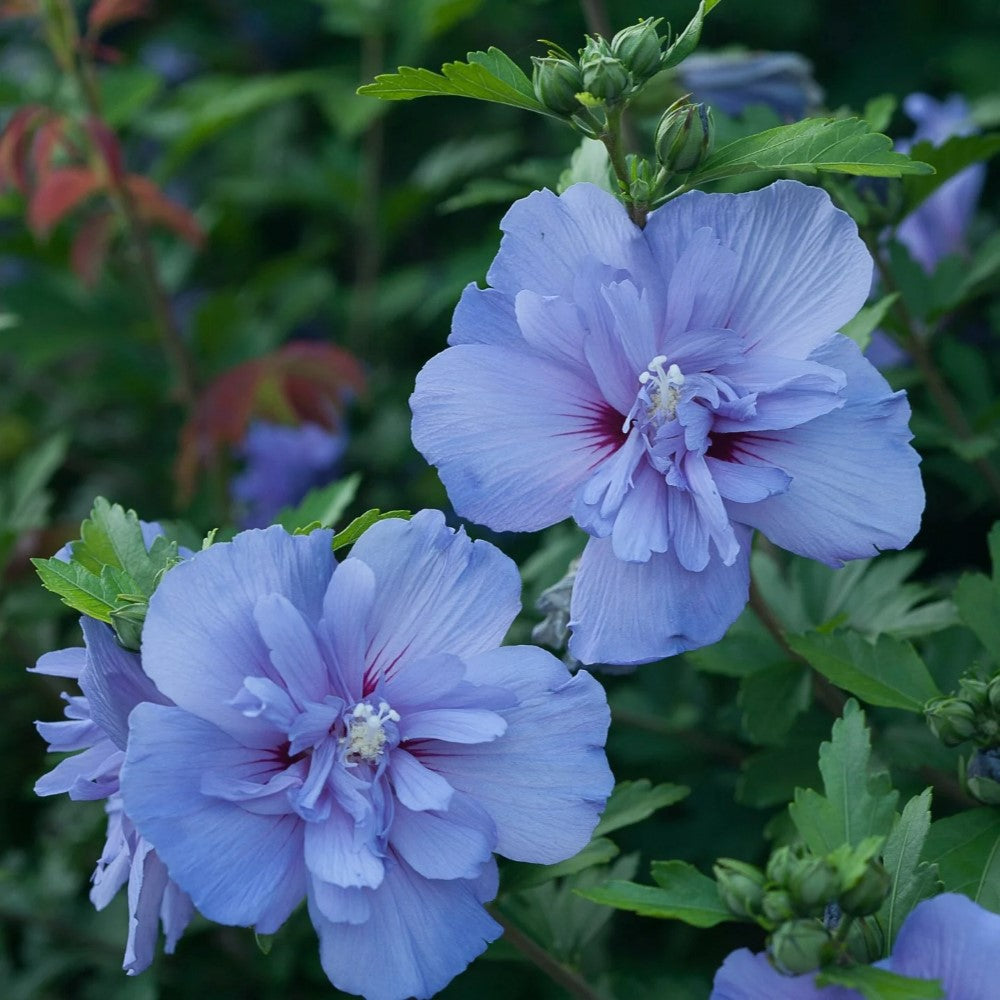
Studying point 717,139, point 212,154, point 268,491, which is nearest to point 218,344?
point 268,491

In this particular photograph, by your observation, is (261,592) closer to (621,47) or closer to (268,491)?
(621,47)

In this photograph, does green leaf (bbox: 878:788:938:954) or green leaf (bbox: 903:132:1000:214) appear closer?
green leaf (bbox: 878:788:938:954)

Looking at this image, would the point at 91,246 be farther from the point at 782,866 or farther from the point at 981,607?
the point at 782,866

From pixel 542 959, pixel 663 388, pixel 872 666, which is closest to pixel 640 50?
pixel 663 388

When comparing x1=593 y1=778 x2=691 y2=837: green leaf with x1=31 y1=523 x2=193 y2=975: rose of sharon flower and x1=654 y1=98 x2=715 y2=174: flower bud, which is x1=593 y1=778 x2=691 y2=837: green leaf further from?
x1=654 y1=98 x2=715 y2=174: flower bud

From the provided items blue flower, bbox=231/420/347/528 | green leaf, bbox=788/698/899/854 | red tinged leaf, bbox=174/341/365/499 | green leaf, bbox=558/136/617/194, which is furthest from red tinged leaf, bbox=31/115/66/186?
green leaf, bbox=788/698/899/854

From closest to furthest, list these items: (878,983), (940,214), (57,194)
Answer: (878,983) → (940,214) → (57,194)

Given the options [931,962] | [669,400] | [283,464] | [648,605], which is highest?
[669,400]
